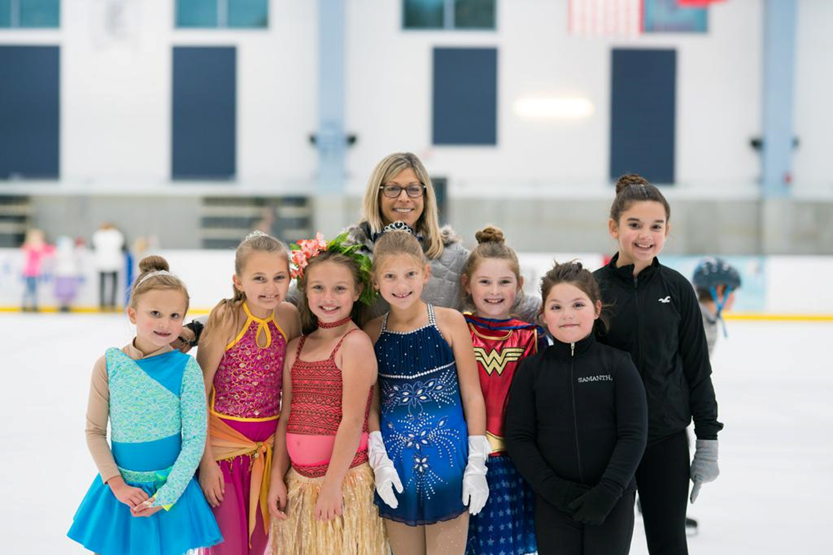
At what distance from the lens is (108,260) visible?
530 inches

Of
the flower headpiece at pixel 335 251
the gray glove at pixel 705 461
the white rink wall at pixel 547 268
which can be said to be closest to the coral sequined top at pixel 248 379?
the flower headpiece at pixel 335 251

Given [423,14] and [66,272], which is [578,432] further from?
[423,14]

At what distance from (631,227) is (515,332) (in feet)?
1.49

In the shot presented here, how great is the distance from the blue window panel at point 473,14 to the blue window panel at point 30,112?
22.5 ft

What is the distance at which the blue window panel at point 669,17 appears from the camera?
551 inches

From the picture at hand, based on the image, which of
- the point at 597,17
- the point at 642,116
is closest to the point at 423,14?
the point at 597,17

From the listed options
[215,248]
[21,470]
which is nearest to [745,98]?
[215,248]

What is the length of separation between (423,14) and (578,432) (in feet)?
42.5

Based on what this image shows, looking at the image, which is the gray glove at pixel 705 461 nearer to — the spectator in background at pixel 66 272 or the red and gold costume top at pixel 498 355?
the red and gold costume top at pixel 498 355

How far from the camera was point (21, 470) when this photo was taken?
4652mm

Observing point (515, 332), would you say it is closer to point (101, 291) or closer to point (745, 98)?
point (101, 291)

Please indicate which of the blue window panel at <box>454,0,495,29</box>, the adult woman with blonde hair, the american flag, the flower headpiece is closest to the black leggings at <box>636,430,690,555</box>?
the adult woman with blonde hair

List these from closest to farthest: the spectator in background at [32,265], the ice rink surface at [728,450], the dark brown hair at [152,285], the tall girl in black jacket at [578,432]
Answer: the tall girl in black jacket at [578,432], the dark brown hair at [152,285], the ice rink surface at [728,450], the spectator in background at [32,265]

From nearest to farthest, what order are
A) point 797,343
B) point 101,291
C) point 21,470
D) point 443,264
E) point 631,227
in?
point 631,227, point 443,264, point 21,470, point 797,343, point 101,291
